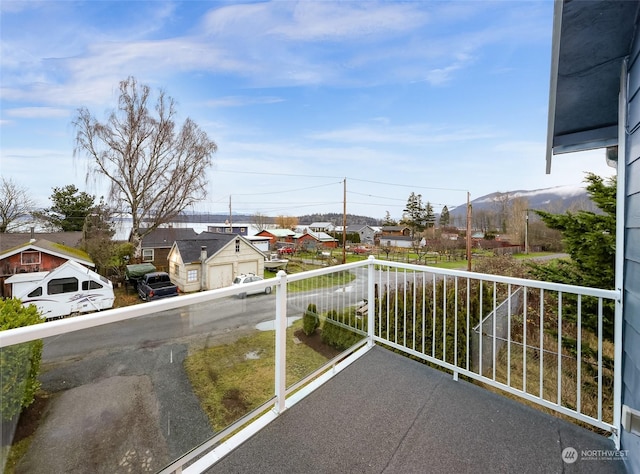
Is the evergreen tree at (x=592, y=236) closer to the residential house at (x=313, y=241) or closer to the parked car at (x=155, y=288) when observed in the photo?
the parked car at (x=155, y=288)

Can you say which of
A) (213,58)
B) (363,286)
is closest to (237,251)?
(213,58)

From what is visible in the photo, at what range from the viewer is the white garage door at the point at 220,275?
1493 cm

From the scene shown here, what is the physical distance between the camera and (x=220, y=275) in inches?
599

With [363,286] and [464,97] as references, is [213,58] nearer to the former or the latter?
[464,97]

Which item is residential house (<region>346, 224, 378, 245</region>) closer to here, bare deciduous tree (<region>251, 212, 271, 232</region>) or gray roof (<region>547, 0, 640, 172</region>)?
bare deciduous tree (<region>251, 212, 271, 232</region>)

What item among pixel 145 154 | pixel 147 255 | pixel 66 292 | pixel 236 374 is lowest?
pixel 66 292

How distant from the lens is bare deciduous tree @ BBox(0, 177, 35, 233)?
41.8ft

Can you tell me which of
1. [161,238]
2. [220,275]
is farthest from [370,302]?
[161,238]

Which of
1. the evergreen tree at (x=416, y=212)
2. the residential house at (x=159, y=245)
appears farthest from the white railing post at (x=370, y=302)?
the evergreen tree at (x=416, y=212)

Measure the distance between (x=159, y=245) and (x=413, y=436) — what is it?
20.8m

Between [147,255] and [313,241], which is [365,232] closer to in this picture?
[313,241]

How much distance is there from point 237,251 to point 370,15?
1273 cm

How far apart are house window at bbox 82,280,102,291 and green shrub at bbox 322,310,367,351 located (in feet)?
→ 34.9

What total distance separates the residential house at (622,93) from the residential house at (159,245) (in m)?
18.7
